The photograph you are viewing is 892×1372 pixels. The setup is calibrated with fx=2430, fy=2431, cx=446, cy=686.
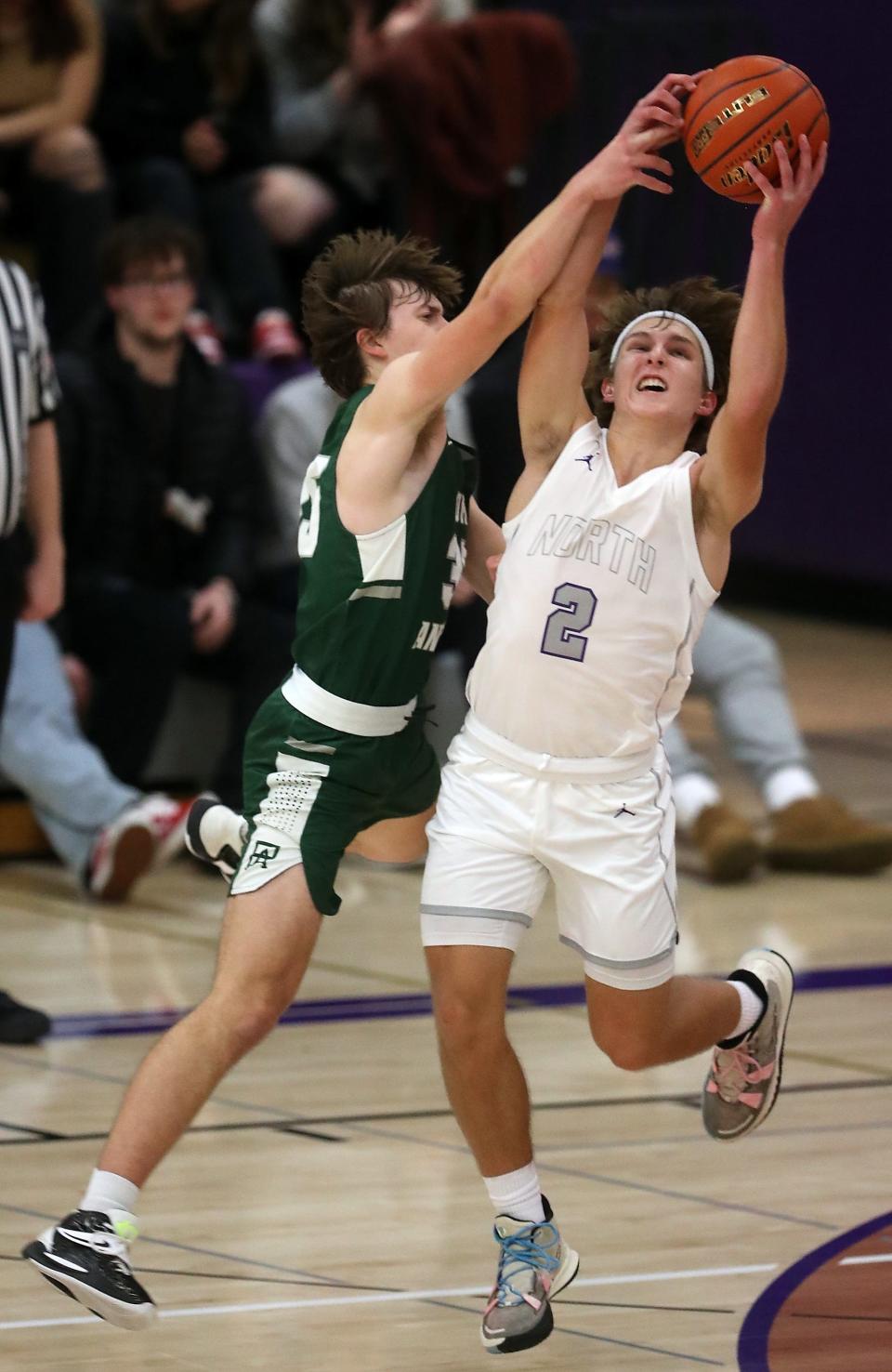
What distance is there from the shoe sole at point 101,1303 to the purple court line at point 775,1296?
940 millimetres

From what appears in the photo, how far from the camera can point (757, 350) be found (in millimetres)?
3670

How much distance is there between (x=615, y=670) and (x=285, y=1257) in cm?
125

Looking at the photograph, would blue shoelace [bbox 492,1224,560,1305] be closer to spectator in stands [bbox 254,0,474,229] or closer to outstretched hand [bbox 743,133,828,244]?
outstretched hand [bbox 743,133,828,244]

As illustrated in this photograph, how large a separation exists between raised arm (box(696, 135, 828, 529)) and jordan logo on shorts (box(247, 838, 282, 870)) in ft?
2.93

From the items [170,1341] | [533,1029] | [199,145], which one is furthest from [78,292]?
[170,1341]

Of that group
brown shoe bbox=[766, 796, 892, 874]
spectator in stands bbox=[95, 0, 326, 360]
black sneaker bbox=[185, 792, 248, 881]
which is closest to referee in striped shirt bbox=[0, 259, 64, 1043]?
black sneaker bbox=[185, 792, 248, 881]

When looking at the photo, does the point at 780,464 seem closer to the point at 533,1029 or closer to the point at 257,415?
the point at 257,415

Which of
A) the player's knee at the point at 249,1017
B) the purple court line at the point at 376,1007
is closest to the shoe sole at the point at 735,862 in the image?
the purple court line at the point at 376,1007

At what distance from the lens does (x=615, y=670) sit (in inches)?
151

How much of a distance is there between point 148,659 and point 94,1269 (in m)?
3.98

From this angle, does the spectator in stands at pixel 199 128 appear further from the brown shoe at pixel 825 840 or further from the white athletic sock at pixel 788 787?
the brown shoe at pixel 825 840

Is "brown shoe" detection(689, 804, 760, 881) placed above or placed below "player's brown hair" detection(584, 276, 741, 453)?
below

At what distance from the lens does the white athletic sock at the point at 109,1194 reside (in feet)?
12.2

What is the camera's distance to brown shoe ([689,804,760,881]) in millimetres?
7379
